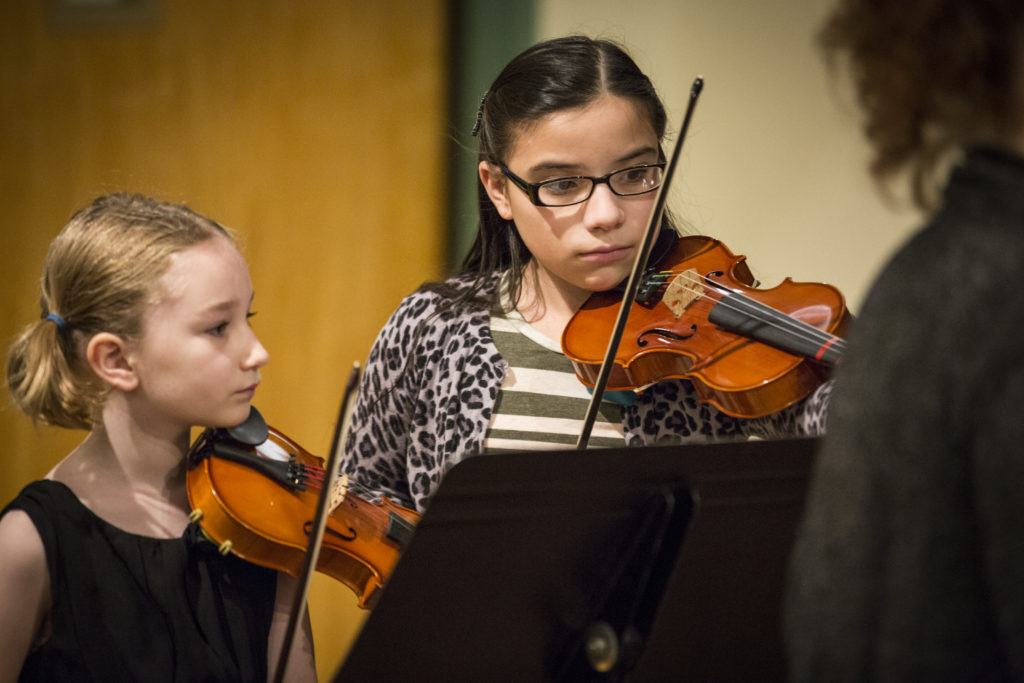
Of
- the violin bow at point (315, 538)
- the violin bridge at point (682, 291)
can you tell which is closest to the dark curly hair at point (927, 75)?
the violin bow at point (315, 538)

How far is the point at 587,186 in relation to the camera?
3.81 ft

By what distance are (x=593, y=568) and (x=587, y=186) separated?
52 centimetres

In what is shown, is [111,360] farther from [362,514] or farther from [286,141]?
[286,141]

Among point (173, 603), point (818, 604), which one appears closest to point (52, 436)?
point (173, 603)

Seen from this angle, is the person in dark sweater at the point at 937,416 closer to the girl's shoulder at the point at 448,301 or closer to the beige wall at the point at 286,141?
the girl's shoulder at the point at 448,301

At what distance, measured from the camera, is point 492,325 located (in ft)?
4.19

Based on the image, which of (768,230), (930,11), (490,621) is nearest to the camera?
(930,11)

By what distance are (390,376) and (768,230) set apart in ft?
3.40

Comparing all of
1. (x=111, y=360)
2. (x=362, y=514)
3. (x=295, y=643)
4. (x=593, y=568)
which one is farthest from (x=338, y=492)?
(x=593, y=568)

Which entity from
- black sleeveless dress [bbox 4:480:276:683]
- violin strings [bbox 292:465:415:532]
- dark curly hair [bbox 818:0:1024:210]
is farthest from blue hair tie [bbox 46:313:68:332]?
dark curly hair [bbox 818:0:1024:210]

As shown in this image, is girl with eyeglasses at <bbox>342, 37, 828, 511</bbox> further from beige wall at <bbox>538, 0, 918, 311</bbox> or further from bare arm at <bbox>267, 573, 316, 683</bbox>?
beige wall at <bbox>538, 0, 918, 311</bbox>

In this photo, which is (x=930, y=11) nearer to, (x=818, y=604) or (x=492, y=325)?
(x=818, y=604)

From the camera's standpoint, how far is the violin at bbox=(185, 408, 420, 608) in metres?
1.00

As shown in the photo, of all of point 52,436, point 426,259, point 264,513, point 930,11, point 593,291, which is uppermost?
point 930,11
